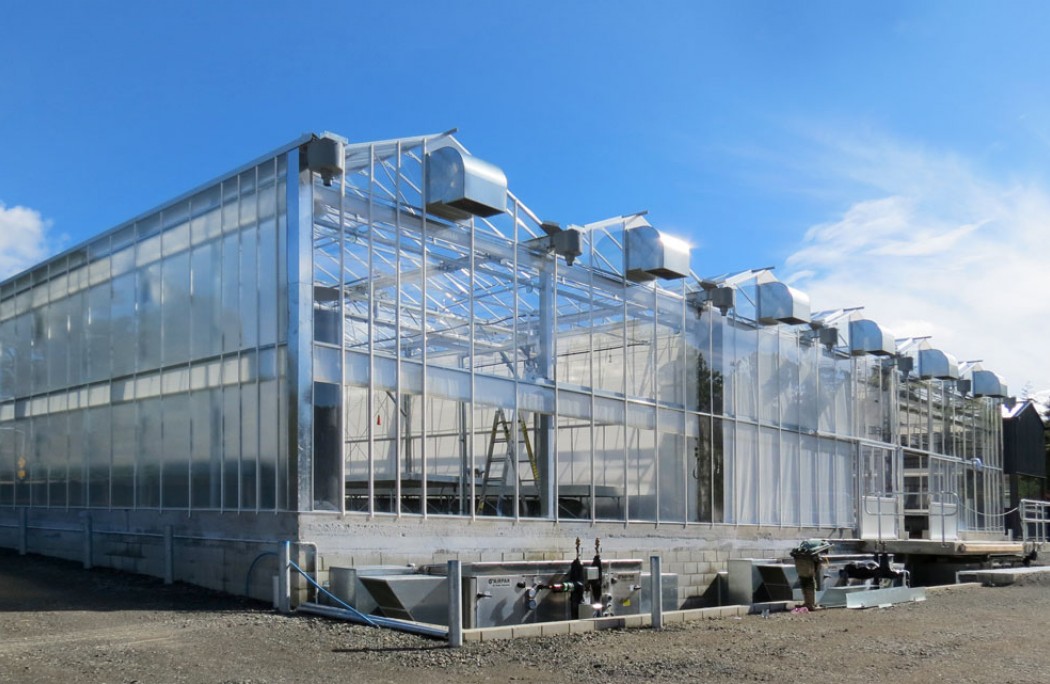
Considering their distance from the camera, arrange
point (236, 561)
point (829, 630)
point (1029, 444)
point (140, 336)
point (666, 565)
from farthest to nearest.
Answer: point (1029, 444) → point (666, 565) → point (140, 336) → point (236, 561) → point (829, 630)

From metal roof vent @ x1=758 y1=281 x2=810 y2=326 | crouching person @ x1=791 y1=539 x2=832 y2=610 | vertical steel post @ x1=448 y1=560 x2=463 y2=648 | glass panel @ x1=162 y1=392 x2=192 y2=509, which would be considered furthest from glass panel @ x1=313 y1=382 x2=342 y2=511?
metal roof vent @ x1=758 y1=281 x2=810 y2=326

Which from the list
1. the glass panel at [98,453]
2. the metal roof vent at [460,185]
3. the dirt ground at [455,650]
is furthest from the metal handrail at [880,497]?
the glass panel at [98,453]

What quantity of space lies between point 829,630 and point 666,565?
781 cm

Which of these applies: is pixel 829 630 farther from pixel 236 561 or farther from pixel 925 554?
pixel 925 554

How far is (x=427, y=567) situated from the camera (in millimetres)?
16688

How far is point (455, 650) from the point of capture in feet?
41.1

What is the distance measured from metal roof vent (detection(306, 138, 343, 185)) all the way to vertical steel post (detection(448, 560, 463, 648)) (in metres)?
7.20

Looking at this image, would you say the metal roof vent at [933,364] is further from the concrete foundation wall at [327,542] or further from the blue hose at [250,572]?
the blue hose at [250,572]

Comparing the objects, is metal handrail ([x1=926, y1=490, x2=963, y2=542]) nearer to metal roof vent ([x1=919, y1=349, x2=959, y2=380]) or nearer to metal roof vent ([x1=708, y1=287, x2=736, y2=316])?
metal roof vent ([x1=919, y1=349, x2=959, y2=380])

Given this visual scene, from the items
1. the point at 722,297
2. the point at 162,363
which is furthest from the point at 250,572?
the point at 722,297

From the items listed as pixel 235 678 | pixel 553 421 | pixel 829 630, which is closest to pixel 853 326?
pixel 553 421

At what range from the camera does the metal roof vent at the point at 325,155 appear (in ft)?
56.0

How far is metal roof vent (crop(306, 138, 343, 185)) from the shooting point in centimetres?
1708

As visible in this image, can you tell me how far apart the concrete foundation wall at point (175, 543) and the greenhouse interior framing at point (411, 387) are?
0.07 meters
